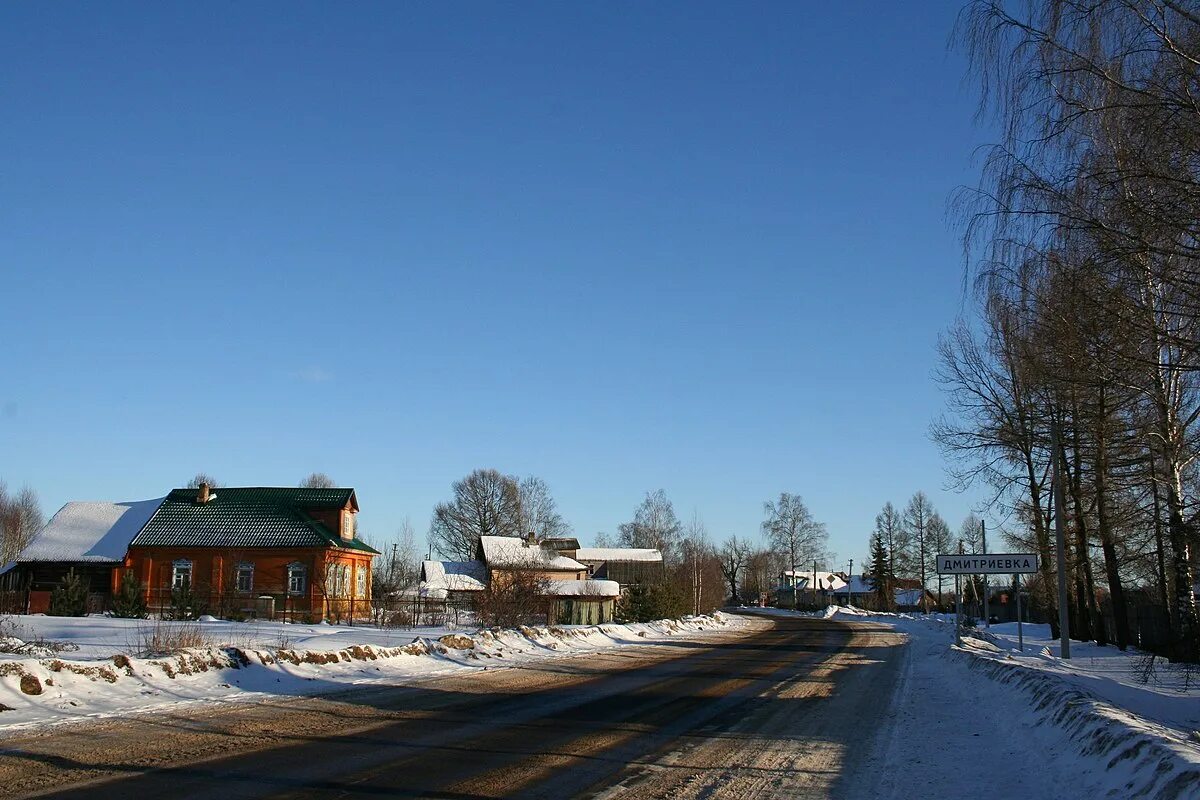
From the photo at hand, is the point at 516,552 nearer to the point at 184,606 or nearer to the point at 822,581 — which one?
A: the point at 184,606

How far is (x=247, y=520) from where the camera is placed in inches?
1980

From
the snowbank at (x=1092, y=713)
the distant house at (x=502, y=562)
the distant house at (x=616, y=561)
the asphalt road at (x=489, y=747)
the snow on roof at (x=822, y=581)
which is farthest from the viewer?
the snow on roof at (x=822, y=581)

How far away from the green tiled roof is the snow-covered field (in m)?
18.0

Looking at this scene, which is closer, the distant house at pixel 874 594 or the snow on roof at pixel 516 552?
the snow on roof at pixel 516 552

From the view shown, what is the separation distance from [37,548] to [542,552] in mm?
37409

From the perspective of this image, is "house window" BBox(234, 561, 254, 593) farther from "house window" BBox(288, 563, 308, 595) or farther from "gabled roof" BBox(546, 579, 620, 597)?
"gabled roof" BBox(546, 579, 620, 597)

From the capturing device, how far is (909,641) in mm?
39562

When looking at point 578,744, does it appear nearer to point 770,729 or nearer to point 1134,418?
point 770,729

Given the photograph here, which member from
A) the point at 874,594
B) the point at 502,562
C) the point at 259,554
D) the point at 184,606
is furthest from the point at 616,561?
the point at 184,606

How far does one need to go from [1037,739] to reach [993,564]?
18.2 m

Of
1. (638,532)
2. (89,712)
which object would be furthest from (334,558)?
(638,532)

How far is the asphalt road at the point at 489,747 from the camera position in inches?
331

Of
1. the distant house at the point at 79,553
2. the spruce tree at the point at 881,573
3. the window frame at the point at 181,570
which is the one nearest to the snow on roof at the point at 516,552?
the window frame at the point at 181,570

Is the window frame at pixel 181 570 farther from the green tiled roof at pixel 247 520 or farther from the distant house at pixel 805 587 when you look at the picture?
the distant house at pixel 805 587
